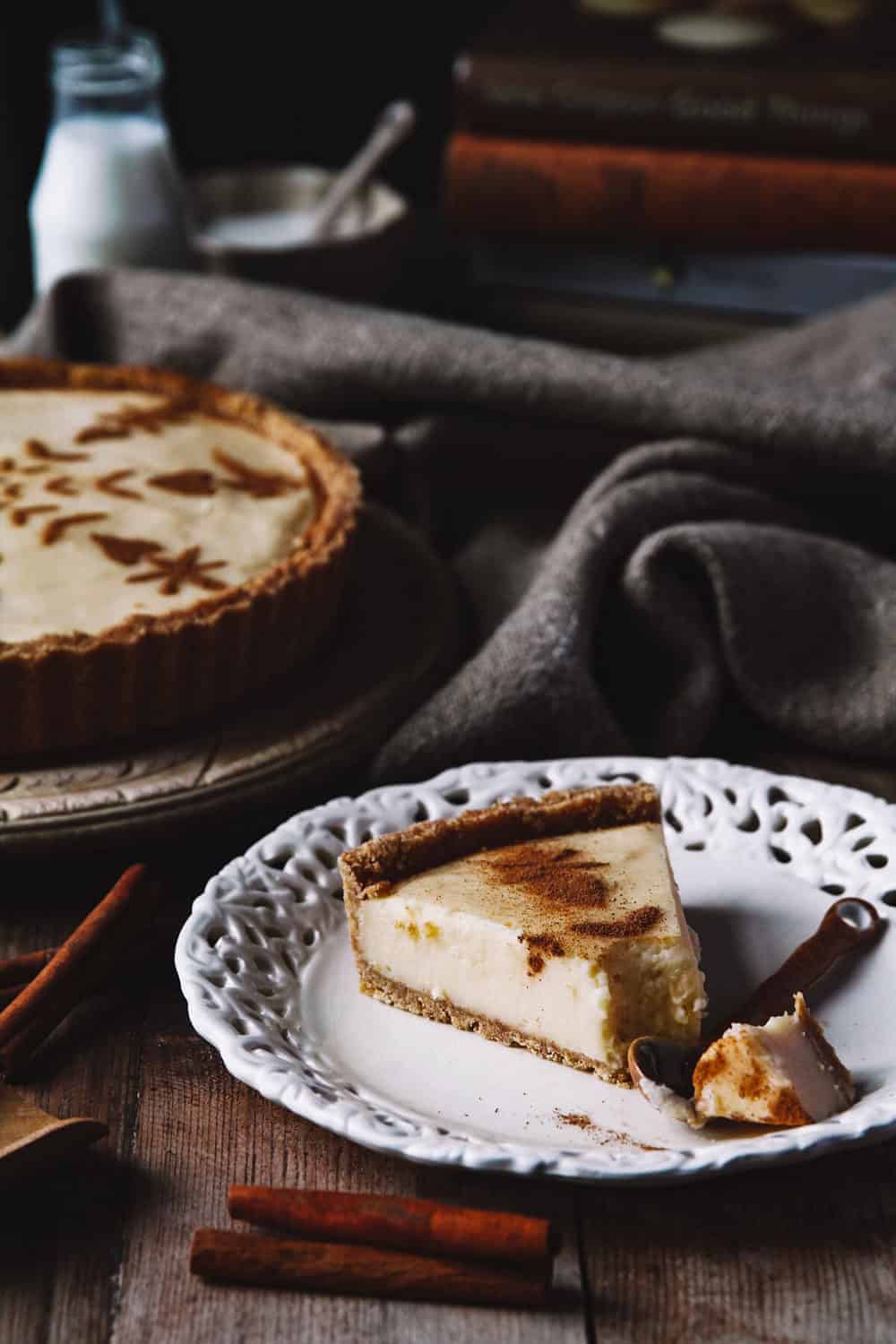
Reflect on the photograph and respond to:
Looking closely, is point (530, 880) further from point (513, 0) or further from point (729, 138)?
point (513, 0)

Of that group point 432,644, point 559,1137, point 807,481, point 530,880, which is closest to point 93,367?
point 432,644

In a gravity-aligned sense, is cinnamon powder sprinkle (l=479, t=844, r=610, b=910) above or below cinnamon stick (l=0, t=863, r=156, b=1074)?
above

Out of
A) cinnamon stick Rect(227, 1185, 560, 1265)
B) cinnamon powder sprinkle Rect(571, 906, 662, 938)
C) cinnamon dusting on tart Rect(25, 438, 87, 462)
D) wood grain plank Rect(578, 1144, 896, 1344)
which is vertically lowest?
wood grain plank Rect(578, 1144, 896, 1344)

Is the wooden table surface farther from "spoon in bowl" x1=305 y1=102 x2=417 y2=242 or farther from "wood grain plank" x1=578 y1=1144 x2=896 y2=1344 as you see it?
"spoon in bowl" x1=305 y1=102 x2=417 y2=242

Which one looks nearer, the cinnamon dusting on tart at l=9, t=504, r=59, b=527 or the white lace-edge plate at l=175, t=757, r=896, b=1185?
the white lace-edge plate at l=175, t=757, r=896, b=1185

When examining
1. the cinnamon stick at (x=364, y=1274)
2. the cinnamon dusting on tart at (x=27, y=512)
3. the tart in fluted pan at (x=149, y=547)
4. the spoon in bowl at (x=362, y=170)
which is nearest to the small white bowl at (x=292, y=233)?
the spoon in bowl at (x=362, y=170)

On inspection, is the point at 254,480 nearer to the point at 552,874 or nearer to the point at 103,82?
the point at 552,874

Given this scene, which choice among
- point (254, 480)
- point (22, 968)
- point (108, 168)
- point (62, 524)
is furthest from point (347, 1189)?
point (108, 168)

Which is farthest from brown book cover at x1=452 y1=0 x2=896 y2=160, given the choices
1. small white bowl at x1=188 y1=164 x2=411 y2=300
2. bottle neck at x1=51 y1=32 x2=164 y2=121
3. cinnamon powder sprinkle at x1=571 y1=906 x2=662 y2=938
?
cinnamon powder sprinkle at x1=571 y1=906 x2=662 y2=938
